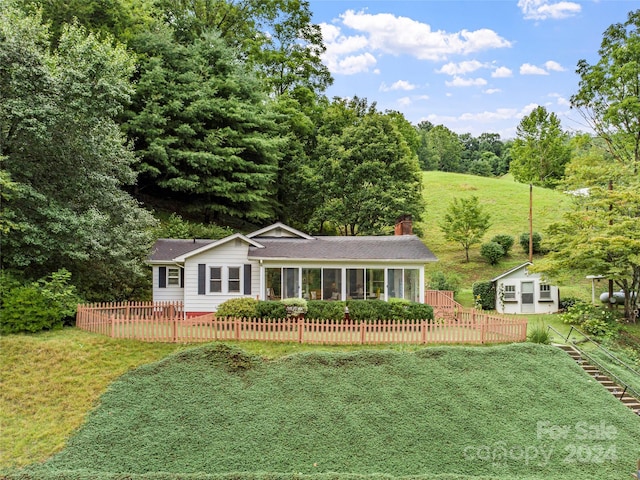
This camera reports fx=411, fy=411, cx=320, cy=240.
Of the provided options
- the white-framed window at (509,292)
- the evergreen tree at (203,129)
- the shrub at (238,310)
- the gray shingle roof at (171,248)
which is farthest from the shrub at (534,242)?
the shrub at (238,310)

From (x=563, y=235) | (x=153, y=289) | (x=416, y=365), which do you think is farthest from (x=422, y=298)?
(x=153, y=289)

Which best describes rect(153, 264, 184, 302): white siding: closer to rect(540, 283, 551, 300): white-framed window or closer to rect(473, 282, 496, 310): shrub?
rect(473, 282, 496, 310): shrub

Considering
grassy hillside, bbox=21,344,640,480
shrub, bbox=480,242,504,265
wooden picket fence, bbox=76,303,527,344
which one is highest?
shrub, bbox=480,242,504,265

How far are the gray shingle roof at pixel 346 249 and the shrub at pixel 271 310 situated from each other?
264 centimetres

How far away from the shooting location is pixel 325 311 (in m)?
16.1

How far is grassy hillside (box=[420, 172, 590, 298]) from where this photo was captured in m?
33.3

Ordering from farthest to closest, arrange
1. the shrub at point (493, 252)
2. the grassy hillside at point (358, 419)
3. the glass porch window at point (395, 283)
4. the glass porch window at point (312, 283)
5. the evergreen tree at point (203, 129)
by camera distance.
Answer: the shrub at point (493, 252) < the evergreen tree at point (203, 129) < the glass porch window at point (312, 283) < the glass porch window at point (395, 283) < the grassy hillside at point (358, 419)

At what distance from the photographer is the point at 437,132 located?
292 feet

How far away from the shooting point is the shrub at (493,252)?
3422 centimetres

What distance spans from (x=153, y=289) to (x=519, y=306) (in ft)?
64.9

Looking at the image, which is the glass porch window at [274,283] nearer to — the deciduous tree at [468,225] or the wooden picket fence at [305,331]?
the wooden picket fence at [305,331]

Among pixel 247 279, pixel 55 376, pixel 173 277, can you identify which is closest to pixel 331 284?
pixel 247 279

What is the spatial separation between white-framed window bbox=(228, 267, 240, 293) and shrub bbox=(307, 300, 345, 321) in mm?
3880

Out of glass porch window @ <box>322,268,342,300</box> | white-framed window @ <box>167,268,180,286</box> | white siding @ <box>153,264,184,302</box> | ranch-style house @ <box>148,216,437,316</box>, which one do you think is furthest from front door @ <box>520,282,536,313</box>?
white-framed window @ <box>167,268,180,286</box>
